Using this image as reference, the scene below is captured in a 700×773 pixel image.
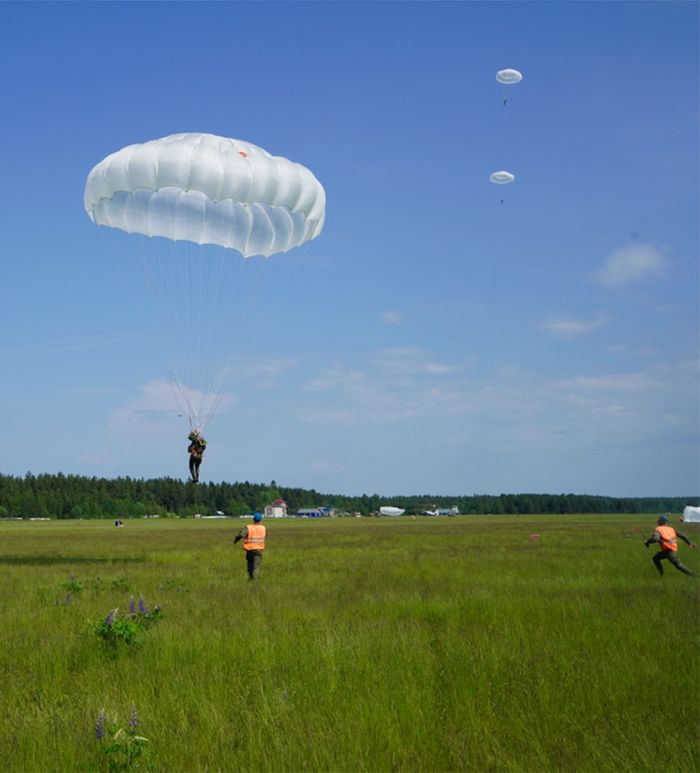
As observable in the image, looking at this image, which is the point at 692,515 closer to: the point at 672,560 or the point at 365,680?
the point at 672,560

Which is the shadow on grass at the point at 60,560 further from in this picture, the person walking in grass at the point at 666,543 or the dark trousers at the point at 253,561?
the person walking in grass at the point at 666,543

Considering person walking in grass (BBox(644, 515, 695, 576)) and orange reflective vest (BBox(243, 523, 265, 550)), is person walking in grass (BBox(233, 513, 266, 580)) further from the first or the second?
person walking in grass (BBox(644, 515, 695, 576))

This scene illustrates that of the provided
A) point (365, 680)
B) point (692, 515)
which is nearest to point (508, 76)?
point (365, 680)

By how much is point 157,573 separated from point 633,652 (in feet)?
48.5

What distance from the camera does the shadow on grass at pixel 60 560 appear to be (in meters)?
26.5

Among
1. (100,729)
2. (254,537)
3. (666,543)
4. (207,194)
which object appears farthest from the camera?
(207,194)

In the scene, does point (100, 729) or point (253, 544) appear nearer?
point (100, 729)

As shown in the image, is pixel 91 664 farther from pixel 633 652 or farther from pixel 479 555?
pixel 479 555

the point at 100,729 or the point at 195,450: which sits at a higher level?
the point at 195,450

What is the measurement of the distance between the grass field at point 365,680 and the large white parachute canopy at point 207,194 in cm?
1000

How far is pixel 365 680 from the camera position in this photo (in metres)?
7.97

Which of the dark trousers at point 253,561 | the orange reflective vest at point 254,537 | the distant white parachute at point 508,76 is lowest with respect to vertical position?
the dark trousers at point 253,561

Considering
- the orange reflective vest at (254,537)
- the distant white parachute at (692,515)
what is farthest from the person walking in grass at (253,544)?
the distant white parachute at (692,515)

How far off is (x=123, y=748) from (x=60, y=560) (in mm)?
24296
